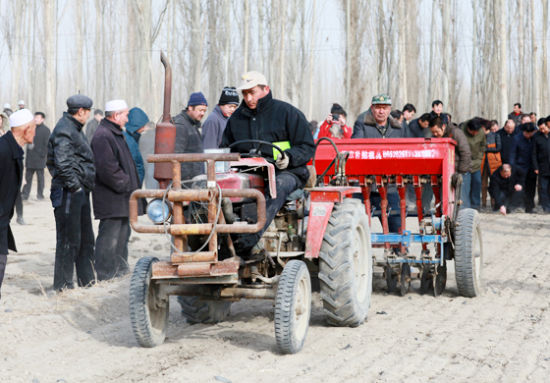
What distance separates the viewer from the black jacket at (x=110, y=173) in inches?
332

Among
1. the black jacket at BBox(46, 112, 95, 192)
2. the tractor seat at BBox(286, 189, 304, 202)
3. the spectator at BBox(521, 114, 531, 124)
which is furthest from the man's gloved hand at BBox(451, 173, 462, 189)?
the spectator at BBox(521, 114, 531, 124)

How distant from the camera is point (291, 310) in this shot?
17.4 ft

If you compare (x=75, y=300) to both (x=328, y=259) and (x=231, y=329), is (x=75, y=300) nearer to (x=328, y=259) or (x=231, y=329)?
(x=231, y=329)

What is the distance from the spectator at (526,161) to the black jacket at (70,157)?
1138 centimetres

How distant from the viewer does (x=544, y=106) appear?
27828 millimetres

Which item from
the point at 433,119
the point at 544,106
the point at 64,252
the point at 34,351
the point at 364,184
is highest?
the point at 544,106

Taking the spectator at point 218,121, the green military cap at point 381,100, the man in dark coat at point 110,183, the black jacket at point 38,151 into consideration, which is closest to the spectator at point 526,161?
the green military cap at point 381,100

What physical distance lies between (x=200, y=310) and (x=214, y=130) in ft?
9.71

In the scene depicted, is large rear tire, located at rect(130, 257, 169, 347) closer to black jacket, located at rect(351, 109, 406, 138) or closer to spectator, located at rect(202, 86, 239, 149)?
spectator, located at rect(202, 86, 239, 149)

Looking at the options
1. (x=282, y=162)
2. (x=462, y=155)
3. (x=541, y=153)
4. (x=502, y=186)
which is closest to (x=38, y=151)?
(x=502, y=186)

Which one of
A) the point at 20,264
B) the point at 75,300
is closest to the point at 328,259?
the point at 75,300

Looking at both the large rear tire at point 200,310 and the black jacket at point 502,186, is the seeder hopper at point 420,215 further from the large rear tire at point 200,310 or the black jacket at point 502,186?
the black jacket at point 502,186

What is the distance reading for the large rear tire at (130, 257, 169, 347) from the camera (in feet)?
17.8

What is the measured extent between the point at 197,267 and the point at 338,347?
1.29 m
